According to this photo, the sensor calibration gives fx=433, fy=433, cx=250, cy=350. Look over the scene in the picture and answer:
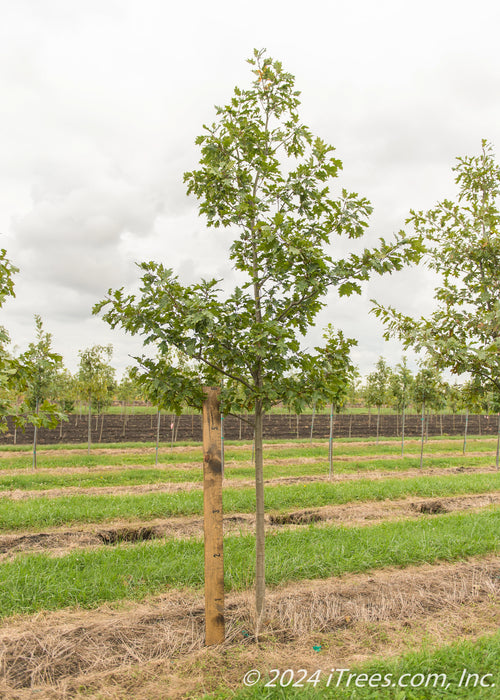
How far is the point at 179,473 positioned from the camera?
13.9 metres

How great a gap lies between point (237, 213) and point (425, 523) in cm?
644

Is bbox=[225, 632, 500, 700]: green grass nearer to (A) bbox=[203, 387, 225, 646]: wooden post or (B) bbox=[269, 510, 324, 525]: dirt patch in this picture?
(A) bbox=[203, 387, 225, 646]: wooden post

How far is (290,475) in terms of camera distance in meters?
14.2

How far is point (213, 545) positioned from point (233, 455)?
48.4 ft

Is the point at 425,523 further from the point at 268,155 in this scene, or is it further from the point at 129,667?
the point at 268,155

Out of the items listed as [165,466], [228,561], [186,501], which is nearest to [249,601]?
[228,561]

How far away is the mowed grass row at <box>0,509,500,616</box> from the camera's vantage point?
475 centimetres

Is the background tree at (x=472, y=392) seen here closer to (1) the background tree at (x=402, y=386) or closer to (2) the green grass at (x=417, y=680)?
(2) the green grass at (x=417, y=680)

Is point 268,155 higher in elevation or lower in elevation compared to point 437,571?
higher

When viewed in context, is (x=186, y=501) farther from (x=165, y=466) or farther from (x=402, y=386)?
(x=402, y=386)

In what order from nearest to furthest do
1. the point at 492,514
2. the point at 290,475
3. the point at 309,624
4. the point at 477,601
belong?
the point at 309,624
the point at 477,601
the point at 492,514
the point at 290,475

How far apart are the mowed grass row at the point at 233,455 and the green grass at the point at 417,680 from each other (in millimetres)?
13505

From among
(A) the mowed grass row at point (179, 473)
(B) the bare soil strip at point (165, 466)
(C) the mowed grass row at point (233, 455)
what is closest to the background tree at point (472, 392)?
(A) the mowed grass row at point (179, 473)

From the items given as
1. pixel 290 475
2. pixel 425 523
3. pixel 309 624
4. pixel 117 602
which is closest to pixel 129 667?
pixel 117 602
